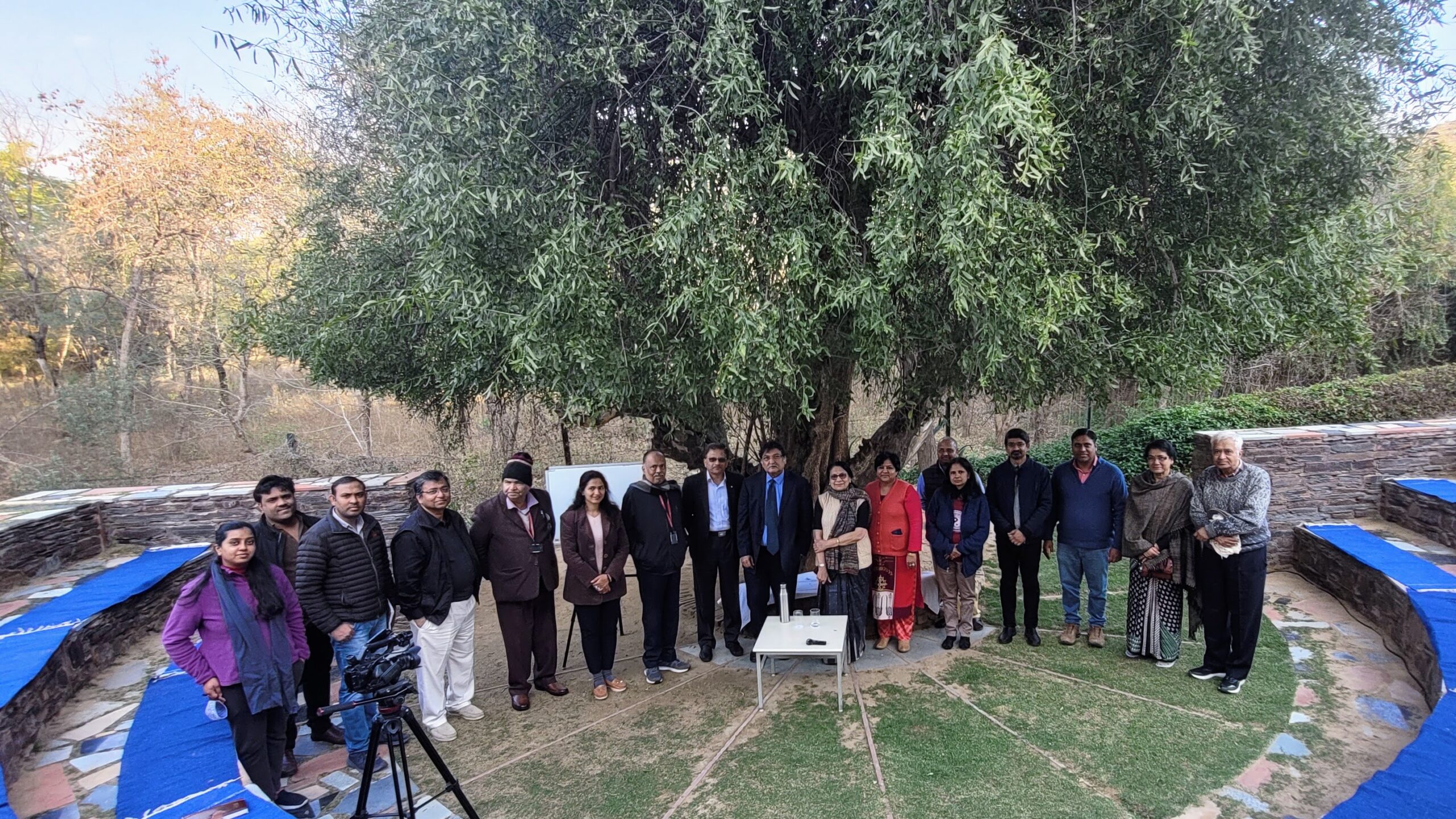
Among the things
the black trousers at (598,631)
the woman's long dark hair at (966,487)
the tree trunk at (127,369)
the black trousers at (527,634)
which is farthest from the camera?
the tree trunk at (127,369)

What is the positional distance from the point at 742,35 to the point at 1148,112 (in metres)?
2.15

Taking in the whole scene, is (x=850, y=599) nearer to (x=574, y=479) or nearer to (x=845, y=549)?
(x=845, y=549)

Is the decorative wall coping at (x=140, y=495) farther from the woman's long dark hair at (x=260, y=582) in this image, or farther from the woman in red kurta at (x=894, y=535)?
the woman in red kurta at (x=894, y=535)

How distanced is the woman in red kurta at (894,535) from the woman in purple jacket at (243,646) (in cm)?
369

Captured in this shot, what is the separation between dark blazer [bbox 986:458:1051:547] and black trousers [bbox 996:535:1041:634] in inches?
1.9

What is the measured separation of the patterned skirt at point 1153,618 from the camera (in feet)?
16.5

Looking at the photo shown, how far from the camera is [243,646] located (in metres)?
3.46

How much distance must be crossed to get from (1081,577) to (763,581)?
2.34 metres

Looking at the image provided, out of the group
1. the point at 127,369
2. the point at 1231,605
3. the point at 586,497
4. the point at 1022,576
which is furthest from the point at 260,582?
the point at 127,369

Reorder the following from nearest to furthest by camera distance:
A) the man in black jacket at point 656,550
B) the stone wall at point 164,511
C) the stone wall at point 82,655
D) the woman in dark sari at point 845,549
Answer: the stone wall at point 82,655
the man in black jacket at point 656,550
the woman in dark sari at point 845,549
the stone wall at point 164,511

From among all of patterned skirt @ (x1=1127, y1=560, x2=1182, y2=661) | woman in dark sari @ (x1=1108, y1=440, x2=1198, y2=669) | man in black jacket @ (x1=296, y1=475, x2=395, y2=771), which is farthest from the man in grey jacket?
man in black jacket @ (x1=296, y1=475, x2=395, y2=771)

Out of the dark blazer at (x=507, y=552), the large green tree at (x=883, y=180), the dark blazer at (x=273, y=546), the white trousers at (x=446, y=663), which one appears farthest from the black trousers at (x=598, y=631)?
the dark blazer at (x=273, y=546)

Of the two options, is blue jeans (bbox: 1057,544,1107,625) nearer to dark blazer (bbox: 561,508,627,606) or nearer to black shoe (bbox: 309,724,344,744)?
dark blazer (bbox: 561,508,627,606)

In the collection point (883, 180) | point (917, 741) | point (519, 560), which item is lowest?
point (917, 741)
